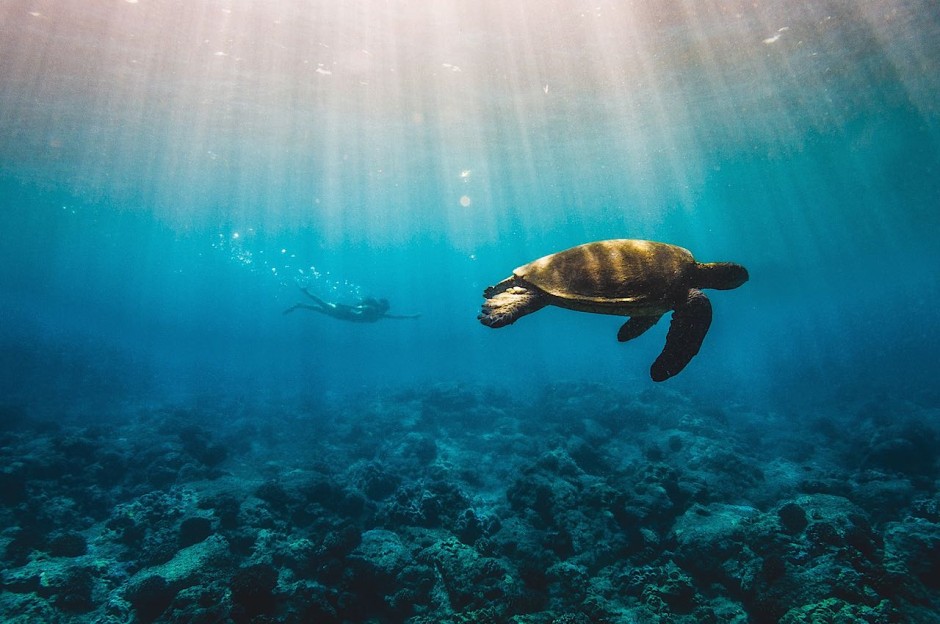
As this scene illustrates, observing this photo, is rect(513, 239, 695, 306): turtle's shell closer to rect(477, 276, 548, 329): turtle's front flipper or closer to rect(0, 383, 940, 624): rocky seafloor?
rect(477, 276, 548, 329): turtle's front flipper

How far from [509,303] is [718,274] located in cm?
271

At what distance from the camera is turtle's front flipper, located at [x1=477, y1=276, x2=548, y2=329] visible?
3400 millimetres

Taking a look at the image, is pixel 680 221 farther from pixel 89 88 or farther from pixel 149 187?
pixel 149 187

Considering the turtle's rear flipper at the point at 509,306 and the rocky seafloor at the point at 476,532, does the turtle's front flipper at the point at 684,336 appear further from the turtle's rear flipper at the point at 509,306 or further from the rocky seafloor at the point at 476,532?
the rocky seafloor at the point at 476,532

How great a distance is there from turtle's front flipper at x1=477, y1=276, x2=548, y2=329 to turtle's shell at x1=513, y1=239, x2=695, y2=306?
143 mm

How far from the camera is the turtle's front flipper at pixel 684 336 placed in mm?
3723

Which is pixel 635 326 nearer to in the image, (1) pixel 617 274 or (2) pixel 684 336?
(2) pixel 684 336

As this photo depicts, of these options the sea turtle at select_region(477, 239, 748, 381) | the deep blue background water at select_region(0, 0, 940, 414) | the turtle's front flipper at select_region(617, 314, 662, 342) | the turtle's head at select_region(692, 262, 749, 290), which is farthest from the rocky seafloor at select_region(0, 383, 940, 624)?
the deep blue background water at select_region(0, 0, 940, 414)

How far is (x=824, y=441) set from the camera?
14.2 meters

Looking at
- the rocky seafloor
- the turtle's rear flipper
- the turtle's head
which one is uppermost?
the turtle's head

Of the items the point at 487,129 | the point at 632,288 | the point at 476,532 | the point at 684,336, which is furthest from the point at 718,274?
the point at 487,129

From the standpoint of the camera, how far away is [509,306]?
3713 mm

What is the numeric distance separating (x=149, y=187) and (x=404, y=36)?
3894 centimetres

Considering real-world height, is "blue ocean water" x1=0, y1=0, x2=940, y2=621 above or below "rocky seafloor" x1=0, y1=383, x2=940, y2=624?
above
